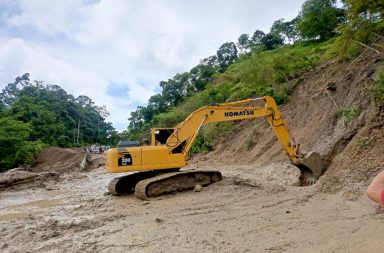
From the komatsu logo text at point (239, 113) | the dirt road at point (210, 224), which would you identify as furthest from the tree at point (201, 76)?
the dirt road at point (210, 224)

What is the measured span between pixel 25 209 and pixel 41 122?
127 feet

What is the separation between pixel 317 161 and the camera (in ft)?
31.3

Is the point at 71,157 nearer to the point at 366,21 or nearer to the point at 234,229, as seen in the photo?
the point at 366,21

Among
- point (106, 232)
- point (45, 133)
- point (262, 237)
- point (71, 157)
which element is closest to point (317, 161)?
point (262, 237)

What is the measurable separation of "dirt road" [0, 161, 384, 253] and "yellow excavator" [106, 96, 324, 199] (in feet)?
1.63

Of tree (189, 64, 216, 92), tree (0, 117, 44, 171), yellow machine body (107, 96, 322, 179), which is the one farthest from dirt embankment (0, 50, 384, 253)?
tree (189, 64, 216, 92)

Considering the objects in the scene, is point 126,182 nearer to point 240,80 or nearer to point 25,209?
point 25,209

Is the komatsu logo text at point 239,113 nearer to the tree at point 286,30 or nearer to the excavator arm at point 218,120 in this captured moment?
the excavator arm at point 218,120

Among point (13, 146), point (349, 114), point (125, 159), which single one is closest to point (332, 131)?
point (349, 114)

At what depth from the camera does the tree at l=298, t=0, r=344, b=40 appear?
87.7 feet

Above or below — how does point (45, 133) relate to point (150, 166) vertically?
above

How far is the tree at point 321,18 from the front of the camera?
2673cm

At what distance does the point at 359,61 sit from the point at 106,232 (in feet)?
37.3

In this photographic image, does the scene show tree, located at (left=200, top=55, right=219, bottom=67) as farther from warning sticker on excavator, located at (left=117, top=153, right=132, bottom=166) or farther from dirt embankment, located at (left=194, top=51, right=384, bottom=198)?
warning sticker on excavator, located at (left=117, top=153, right=132, bottom=166)
